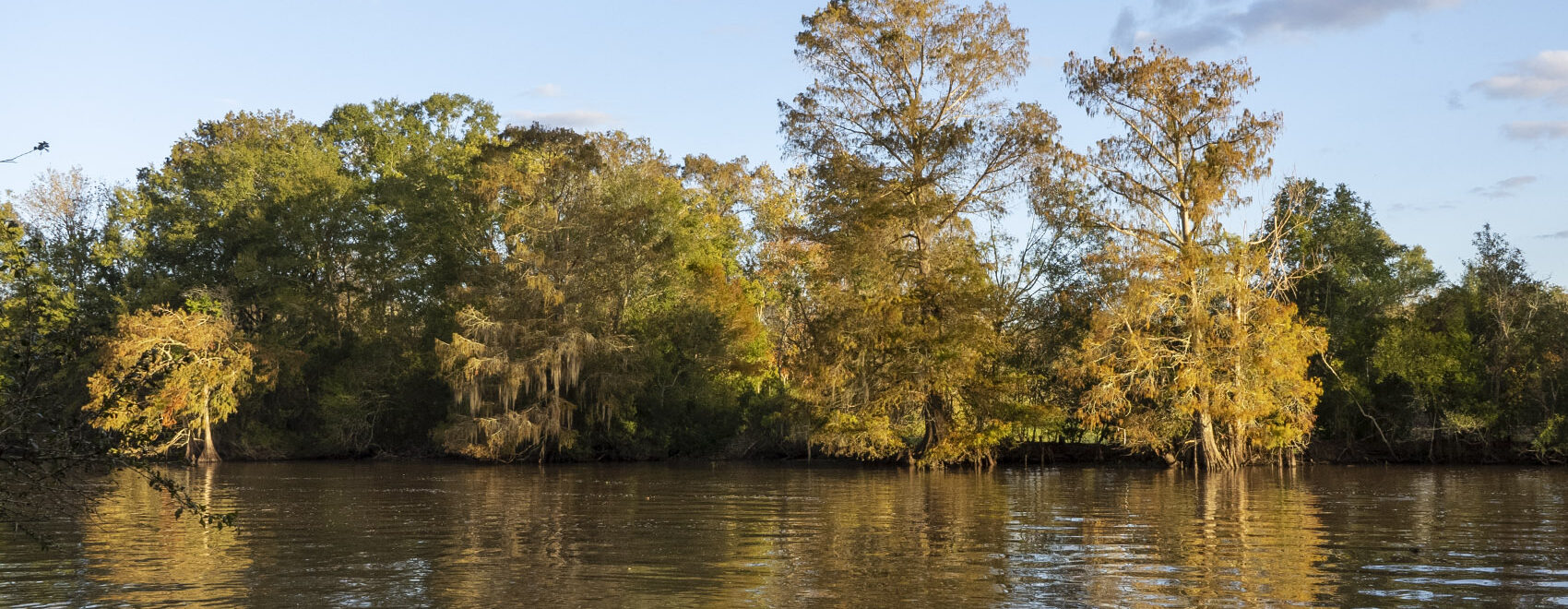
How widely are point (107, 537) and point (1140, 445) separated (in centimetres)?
2767

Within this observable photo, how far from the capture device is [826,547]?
54.4 ft

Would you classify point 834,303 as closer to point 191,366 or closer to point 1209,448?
point 1209,448

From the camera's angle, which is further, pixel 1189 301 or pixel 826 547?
pixel 1189 301

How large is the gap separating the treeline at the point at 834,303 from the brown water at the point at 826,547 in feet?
23.2

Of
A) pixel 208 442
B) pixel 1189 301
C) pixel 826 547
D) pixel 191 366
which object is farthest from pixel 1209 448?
pixel 208 442

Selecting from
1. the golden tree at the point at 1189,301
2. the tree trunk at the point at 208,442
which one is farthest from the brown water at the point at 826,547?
the tree trunk at the point at 208,442

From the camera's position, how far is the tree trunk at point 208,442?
1736 inches

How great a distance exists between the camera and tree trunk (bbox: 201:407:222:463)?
145 ft

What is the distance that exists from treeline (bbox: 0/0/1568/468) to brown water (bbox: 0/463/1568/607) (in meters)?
7.08

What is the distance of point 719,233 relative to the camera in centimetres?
5334

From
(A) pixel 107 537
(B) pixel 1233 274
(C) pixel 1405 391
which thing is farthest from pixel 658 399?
(A) pixel 107 537

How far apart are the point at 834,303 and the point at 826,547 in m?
21.0

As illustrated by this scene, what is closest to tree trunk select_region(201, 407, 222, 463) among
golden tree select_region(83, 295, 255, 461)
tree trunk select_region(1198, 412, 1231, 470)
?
golden tree select_region(83, 295, 255, 461)

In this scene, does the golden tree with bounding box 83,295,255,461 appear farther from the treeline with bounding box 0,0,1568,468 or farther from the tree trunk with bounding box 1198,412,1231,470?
the tree trunk with bounding box 1198,412,1231,470
